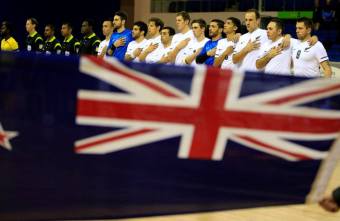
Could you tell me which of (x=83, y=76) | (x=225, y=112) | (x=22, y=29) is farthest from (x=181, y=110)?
(x=22, y=29)

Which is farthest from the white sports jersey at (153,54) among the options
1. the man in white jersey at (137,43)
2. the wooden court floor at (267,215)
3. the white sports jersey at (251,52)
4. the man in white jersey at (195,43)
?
the wooden court floor at (267,215)

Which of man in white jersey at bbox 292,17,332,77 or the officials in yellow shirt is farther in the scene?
the officials in yellow shirt

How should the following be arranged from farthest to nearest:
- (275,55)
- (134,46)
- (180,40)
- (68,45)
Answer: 1. (68,45)
2. (134,46)
3. (180,40)
4. (275,55)

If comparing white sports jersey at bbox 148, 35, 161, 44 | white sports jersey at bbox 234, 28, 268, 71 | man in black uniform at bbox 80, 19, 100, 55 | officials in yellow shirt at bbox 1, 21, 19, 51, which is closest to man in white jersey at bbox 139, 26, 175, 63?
white sports jersey at bbox 148, 35, 161, 44

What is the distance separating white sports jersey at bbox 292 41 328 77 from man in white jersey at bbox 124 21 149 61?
2300 millimetres

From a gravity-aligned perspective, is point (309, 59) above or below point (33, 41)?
above

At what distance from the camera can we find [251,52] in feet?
24.2

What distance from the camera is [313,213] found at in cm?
468

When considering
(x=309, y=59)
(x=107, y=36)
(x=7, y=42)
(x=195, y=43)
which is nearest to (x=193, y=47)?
(x=195, y=43)

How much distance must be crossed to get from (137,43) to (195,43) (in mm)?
1141

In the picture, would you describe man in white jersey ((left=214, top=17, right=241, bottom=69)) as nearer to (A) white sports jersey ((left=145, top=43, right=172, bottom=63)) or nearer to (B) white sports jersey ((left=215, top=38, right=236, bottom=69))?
(B) white sports jersey ((left=215, top=38, right=236, bottom=69))

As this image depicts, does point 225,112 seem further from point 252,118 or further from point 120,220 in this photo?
point 120,220

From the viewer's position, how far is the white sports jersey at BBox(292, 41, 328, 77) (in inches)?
289

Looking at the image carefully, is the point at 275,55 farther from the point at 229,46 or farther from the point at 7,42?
the point at 7,42
